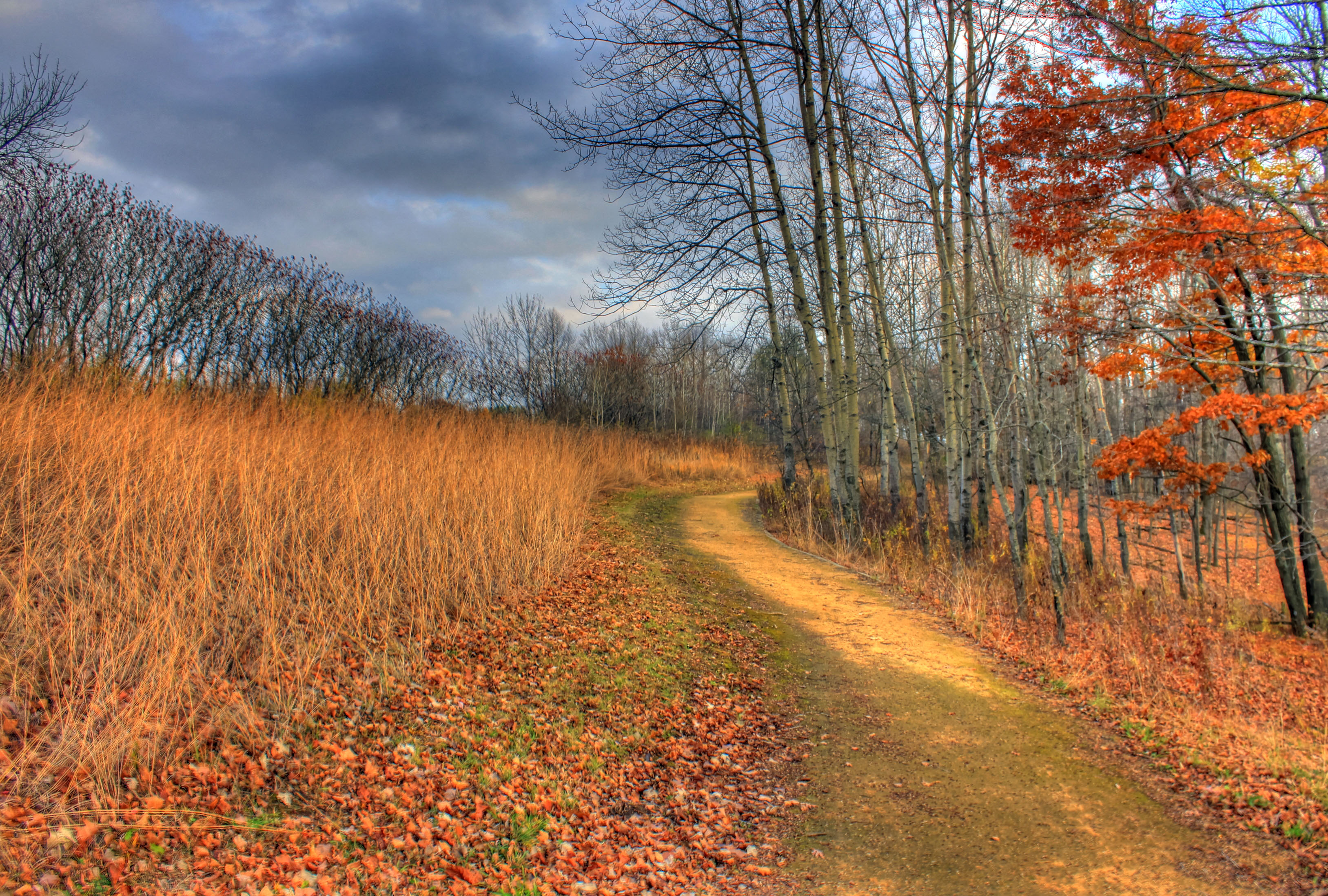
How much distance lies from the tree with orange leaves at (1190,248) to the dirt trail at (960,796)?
9.89 ft

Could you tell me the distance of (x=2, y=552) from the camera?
4.16 metres

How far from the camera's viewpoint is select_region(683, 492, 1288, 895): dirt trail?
2.96 m

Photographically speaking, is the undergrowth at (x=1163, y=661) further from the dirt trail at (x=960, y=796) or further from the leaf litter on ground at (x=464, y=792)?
the leaf litter on ground at (x=464, y=792)

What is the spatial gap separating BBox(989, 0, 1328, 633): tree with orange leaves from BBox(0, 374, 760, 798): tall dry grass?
244 inches

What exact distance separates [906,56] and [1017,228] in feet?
9.67

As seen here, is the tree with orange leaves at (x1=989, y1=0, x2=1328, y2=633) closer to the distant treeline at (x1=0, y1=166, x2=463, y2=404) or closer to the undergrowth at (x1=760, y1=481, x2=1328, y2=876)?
the undergrowth at (x1=760, y1=481, x2=1328, y2=876)

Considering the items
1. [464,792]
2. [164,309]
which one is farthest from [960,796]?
[164,309]

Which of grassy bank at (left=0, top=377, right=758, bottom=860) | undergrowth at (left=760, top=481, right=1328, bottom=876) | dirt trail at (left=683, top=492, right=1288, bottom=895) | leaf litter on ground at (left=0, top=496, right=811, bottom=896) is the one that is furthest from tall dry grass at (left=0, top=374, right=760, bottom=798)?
undergrowth at (left=760, top=481, right=1328, bottom=876)

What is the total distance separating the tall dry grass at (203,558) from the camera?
324 cm

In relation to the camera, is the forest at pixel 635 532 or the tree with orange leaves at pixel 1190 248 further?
the tree with orange leaves at pixel 1190 248

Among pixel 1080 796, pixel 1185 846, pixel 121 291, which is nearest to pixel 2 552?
pixel 1080 796

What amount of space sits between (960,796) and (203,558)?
202 inches

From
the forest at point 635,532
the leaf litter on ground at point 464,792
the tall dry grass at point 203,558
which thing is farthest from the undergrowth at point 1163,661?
the tall dry grass at point 203,558

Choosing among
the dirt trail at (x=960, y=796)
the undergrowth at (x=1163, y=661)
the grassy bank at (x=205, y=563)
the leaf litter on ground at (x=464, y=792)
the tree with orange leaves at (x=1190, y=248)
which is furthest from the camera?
the tree with orange leaves at (x=1190, y=248)
